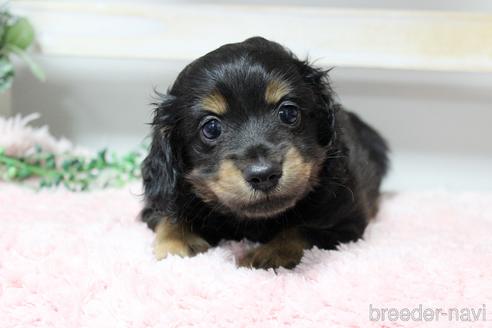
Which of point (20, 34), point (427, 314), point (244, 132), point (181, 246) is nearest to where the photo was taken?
point (427, 314)

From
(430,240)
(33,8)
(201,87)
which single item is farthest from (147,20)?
(430,240)

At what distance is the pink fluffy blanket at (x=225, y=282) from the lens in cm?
129

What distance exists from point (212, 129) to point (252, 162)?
0.24m

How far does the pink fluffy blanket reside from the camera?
1291mm

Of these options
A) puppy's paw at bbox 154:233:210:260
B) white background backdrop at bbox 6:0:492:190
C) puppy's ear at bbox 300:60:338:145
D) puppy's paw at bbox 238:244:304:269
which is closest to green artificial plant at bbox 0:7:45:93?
white background backdrop at bbox 6:0:492:190

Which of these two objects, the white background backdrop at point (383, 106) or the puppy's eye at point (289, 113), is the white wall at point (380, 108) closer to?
the white background backdrop at point (383, 106)

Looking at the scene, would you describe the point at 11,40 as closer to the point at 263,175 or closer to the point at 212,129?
the point at 212,129

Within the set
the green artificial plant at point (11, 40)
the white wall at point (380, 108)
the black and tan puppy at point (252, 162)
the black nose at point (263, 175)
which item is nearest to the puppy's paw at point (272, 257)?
the black and tan puppy at point (252, 162)

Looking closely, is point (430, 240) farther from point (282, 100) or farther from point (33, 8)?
point (33, 8)

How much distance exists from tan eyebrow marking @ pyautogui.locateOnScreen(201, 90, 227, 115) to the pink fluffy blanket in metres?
0.44

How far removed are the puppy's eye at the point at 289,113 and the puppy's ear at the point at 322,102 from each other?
5.2 inches

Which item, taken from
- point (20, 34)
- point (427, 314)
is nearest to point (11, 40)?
point (20, 34)

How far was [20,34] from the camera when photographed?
2.54 meters

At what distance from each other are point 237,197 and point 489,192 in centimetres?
173
